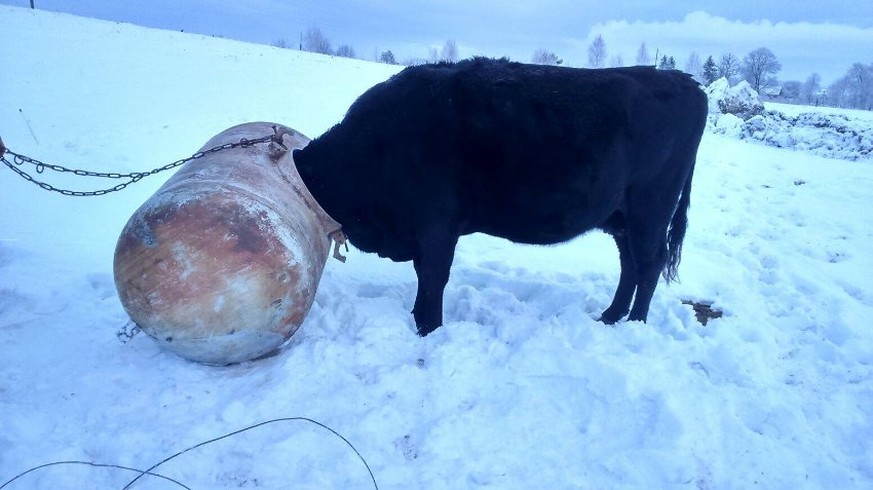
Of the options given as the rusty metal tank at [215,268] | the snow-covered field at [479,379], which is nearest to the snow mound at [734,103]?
the snow-covered field at [479,379]

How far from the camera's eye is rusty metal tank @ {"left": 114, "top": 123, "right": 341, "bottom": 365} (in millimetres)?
3203

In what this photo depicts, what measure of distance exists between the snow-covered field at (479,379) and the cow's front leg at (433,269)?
0.16m

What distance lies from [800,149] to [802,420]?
597 inches

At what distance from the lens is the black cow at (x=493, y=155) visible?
392 centimetres

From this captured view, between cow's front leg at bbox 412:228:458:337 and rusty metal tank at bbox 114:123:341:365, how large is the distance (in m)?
0.86

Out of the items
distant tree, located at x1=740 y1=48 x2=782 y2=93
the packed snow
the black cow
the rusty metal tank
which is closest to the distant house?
distant tree, located at x1=740 y1=48 x2=782 y2=93

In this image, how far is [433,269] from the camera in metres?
4.10

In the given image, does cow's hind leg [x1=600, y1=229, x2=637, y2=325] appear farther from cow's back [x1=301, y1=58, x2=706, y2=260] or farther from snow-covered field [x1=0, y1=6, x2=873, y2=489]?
cow's back [x1=301, y1=58, x2=706, y2=260]

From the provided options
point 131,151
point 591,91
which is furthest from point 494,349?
point 131,151

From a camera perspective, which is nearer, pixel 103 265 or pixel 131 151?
pixel 103 265

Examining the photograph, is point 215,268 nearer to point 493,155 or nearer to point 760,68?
point 493,155

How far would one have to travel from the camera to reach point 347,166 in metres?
4.13

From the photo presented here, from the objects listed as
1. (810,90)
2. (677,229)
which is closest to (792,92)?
(810,90)

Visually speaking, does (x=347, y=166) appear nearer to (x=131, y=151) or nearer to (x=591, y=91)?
(x=591, y=91)
